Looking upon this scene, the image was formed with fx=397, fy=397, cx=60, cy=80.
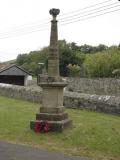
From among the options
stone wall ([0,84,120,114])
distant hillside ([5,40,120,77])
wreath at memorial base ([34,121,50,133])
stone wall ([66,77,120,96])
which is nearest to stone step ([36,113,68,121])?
wreath at memorial base ([34,121,50,133])

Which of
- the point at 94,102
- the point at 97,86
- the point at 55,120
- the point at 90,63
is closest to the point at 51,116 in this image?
the point at 55,120

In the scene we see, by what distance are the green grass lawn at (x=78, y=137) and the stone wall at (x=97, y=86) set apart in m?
21.3

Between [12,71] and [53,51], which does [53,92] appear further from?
[12,71]

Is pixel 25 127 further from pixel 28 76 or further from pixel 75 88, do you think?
pixel 28 76

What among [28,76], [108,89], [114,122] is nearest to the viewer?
[114,122]

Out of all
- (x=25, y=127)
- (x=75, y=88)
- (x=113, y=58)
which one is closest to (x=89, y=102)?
(x=25, y=127)

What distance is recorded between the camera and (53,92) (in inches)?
530

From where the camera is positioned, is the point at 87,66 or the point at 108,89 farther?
the point at 87,66

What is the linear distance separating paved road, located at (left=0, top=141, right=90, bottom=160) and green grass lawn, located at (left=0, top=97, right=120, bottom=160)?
0.50 metres

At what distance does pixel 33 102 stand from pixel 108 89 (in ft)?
48.7

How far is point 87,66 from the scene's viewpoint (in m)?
69.8

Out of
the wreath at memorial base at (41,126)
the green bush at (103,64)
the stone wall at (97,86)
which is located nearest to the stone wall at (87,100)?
the wreath at memorial base at (41,126)

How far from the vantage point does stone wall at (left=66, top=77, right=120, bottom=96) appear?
37406mm

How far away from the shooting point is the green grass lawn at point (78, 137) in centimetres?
1063
